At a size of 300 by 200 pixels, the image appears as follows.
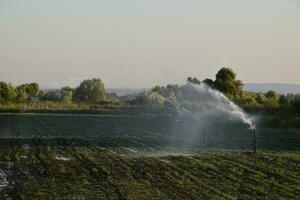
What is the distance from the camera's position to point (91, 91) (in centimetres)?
13300

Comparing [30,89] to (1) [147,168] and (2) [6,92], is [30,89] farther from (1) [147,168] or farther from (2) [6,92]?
(1) [147,168]

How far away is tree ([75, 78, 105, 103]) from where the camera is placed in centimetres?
13200

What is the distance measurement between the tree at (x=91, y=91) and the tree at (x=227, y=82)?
54.3 metres

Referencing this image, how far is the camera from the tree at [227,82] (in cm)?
7919

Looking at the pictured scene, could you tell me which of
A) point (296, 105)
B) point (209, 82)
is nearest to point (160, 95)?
point (209, 82)

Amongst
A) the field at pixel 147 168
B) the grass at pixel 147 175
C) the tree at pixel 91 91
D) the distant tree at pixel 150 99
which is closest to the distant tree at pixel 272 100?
the distant tree at pixel 150 99

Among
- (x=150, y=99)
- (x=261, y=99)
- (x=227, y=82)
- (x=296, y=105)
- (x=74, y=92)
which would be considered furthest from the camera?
(x=74, y=92)

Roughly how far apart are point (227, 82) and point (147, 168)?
203 ft

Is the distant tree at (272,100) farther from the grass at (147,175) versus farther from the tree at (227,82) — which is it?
the grass at (147,175)

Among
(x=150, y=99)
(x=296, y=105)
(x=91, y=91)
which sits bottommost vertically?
(x=296, y=105)

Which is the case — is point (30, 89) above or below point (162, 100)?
above

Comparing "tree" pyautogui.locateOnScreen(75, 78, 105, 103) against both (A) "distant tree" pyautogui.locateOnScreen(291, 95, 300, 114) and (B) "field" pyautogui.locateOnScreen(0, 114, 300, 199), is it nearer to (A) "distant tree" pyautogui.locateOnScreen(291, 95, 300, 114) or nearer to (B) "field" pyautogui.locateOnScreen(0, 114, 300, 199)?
(A) "distant tree" pyautogui.locateOnScreen(291, 95, 300, 114)

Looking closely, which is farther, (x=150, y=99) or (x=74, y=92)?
(x=74, y=92)

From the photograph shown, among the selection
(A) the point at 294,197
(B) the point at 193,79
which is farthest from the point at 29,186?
(B) the point at 193,79
